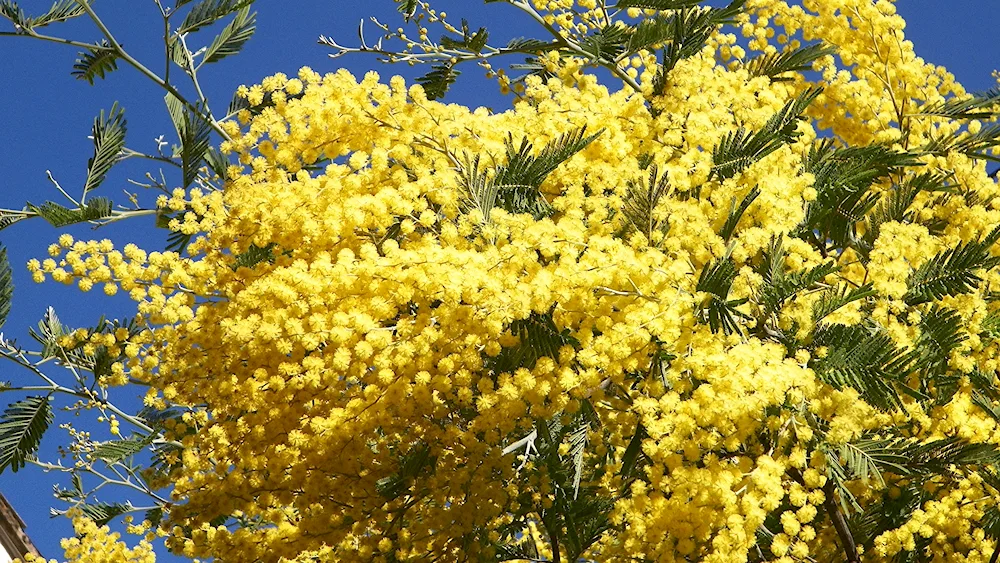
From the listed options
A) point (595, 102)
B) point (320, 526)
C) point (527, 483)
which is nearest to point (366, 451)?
point (320, 526)

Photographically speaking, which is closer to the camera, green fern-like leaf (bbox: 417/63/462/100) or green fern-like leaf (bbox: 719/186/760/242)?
green fern-like leaf (bbox: 719/186/760/242)

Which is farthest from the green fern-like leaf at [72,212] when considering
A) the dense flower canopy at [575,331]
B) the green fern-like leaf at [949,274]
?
the green fern-like leaf at [949,274]

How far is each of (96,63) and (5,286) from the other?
1210mm

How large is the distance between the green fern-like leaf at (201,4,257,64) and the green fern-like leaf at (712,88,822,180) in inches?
105

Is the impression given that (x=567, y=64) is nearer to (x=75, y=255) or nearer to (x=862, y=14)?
(x=862, y=14)

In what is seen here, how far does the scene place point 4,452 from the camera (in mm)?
4438

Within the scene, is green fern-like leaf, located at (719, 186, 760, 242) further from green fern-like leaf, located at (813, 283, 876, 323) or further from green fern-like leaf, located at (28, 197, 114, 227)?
green fern-like leaf, located at (28, 197, 114, 227)

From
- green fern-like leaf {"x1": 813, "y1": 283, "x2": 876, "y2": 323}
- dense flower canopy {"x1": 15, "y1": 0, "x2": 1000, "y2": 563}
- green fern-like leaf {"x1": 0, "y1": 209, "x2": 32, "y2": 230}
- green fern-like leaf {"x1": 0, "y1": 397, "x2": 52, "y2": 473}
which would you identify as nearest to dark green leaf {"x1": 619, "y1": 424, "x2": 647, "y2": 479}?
dense flower canopy {"x1": 15, "y1": 0, "x2": 1000, "y2": 563}

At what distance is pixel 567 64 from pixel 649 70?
0.38 m

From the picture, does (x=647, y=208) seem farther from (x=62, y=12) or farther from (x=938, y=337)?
(x=62, y=12)

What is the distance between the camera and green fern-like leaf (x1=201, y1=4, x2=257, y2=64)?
5289mm

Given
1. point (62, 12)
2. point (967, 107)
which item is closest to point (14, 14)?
point (62, 12)

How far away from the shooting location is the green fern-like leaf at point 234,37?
17.4 feet

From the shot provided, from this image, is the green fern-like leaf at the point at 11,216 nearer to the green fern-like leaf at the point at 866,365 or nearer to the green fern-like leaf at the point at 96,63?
the green fern-like leaf at the point at 96,63
